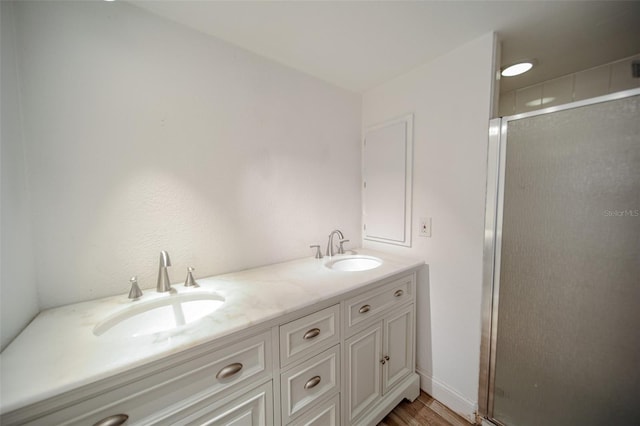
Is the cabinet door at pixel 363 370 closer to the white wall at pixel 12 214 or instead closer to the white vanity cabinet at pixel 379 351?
the white vanity cabinet at pixel 379 351

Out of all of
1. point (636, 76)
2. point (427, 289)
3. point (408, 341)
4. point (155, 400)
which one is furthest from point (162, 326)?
point (636, 76)

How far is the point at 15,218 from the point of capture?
0.80 meters

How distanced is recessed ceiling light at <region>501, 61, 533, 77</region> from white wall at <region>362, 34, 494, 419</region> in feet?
1.68

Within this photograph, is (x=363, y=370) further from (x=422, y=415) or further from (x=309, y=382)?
(x=422, y=415)

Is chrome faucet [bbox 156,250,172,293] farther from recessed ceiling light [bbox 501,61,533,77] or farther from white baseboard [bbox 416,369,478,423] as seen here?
recessed ceiling light [bbox 501,61,533,77]

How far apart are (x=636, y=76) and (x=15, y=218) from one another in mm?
3253

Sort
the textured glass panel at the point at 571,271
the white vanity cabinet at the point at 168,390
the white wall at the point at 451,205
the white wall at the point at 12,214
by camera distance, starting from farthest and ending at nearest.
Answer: the white wall at the point at 451,205, the textured glass panel at the point at 571,271, the white wall at the point at 12,214, the white vanity cabinet at the point at 168,390

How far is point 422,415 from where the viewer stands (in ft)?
4.59

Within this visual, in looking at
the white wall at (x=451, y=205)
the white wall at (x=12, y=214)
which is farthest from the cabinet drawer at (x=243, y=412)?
the white wall at (x=451, y=205)

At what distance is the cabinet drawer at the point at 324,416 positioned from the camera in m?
1.00

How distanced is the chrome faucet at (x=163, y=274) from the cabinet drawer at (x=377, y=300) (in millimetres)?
898

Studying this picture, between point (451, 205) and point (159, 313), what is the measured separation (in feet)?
5.63

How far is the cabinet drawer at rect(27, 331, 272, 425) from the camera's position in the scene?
0.60 metres

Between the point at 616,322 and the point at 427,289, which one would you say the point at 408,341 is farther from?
the point at 616,322
